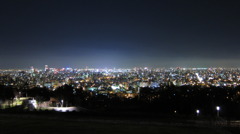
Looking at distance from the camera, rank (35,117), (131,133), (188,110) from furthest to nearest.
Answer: (188,110) → (35,117) → (131,133)

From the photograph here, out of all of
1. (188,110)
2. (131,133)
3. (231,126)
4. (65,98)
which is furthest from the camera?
(65,98)

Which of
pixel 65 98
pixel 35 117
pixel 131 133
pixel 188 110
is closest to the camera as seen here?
pixel 131 133

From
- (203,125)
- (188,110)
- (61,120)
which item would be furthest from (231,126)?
(188,110)

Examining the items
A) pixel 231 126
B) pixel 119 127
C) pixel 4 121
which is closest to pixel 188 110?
pixel 231 126

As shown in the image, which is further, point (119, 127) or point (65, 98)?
point (65, 98)

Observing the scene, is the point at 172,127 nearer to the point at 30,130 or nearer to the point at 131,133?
the point at 131,133

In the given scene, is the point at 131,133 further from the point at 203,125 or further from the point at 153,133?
the point at 203,125

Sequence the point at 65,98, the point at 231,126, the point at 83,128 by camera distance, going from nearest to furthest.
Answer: the point at 83,128 < the point at 231,126 < the point at 65,98

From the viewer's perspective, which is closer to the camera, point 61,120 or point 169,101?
point 61,120
